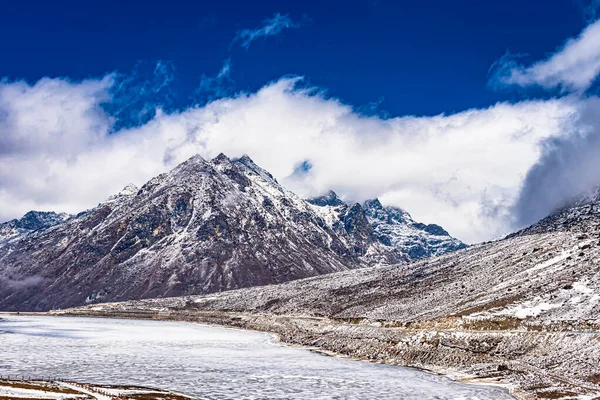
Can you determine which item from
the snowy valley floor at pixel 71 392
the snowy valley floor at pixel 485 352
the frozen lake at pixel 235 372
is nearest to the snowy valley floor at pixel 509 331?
the snowy valley floor at pixel 485 352

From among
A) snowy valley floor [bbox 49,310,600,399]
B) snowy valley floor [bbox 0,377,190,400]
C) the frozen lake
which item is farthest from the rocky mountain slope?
snowy valley floor [bbox 0,377,190,400]

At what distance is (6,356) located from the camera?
107 meters

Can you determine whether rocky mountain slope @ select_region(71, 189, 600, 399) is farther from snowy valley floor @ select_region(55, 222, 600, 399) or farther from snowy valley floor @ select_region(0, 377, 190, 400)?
snowy valley floor @ select_region(0, 377, 190, 400)

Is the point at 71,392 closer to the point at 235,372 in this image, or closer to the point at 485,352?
the point at 235,372

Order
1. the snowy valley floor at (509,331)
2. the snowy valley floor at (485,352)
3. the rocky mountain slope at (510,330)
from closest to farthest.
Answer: the snowy valley floor at (485,352), the snowy valley floor at (509,331), the rocky mountain slope at (510,330)

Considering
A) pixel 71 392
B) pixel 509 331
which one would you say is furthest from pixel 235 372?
pixel 509 331

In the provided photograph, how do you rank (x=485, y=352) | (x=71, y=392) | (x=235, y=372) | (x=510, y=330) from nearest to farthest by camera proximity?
(x=71, y=392)
(x=235, y=372)
(x=485, y=352)
(x=510, y=330)

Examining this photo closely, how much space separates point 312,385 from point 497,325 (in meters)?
60.8

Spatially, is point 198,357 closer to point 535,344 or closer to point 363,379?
point 363,379

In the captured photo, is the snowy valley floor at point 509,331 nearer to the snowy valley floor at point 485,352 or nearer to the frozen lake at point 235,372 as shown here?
the snowy valley floor at point 485,352

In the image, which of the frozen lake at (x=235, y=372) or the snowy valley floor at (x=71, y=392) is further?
the frozen lake at (x=235, y=372)

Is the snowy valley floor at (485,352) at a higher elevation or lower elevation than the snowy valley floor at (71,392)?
higher

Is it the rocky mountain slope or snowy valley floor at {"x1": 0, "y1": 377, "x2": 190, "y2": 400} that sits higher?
the rocky mountain slope

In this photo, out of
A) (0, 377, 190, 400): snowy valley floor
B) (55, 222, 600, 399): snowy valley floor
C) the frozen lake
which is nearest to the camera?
(0, 377, 190, 400): snowy valley floor
